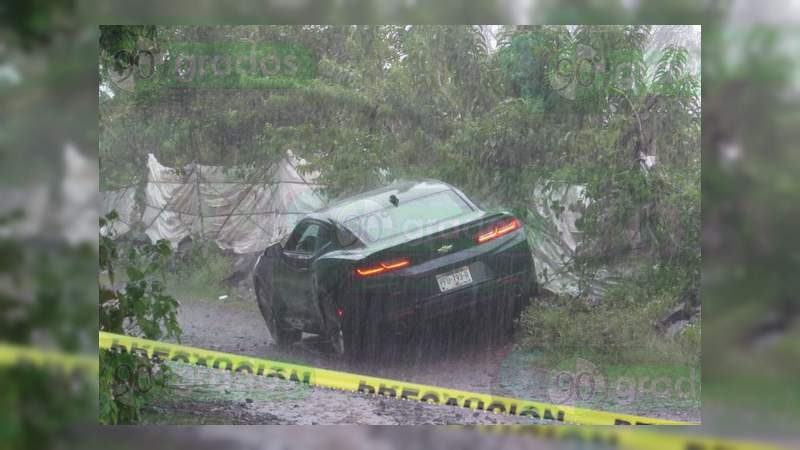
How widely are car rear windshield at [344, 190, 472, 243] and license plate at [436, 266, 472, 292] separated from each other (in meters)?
0.30

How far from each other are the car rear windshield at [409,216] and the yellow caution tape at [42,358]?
1847 mm

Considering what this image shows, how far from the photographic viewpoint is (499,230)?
6.31 m

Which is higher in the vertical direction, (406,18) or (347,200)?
(406,18)

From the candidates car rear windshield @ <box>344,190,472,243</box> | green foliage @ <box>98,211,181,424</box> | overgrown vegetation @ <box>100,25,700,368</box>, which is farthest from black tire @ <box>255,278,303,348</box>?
overgrown vegetation @ <box>100,25,700,368</box>

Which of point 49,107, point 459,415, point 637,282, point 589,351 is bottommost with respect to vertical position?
point 459,415

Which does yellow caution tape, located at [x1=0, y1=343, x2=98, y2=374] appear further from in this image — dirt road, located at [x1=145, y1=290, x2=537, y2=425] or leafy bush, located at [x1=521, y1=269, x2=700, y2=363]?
leafy bush, located at [x1=521, y1=269, x2=700, y2=363]

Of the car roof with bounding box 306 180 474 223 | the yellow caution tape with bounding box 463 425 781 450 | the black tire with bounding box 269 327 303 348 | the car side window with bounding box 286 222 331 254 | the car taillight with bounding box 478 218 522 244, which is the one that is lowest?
the yellow caution tape with bounding box 463 425 781 450

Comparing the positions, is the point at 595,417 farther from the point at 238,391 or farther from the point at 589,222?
the point at 238,391

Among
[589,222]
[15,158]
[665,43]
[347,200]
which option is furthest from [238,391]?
[665,43]

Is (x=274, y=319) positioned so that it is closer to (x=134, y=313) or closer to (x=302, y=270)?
(x=302, y=270)

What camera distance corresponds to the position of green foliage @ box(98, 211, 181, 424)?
252 inches

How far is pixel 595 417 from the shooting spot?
6336 mm

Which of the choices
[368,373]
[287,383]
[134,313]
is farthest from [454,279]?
[134,313]

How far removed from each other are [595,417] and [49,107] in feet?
12.7
